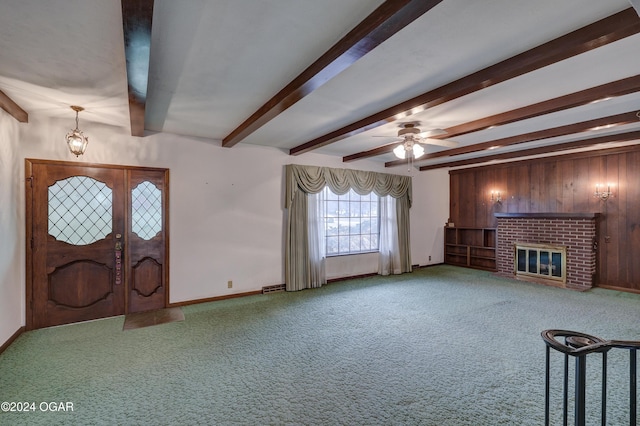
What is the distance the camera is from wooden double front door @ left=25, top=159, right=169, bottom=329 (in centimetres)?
356

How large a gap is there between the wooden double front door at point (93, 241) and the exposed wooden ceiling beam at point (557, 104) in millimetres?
4265

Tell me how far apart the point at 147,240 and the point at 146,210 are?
1.39ft

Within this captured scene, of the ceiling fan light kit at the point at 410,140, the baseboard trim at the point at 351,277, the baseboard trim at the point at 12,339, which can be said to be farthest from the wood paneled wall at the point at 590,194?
the baseboard trim at the point at 12,339

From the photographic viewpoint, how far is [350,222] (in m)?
6.28

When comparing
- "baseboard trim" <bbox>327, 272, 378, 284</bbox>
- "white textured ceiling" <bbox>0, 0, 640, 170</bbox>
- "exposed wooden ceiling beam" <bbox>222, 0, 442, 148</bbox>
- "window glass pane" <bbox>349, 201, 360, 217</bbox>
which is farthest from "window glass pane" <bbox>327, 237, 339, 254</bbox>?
"exposed wooden ceiling beam" <bbox>222, 0, 442, 148</bbox>

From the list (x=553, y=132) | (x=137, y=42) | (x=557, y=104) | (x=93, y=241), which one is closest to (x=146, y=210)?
(x=93, y=241)

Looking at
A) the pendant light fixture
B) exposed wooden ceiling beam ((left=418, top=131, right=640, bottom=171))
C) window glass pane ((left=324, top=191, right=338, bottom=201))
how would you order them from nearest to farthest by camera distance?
the pendant light fixture, exposed wooden ceiling beam ((left=418, top=131, right=640, bottom=171)), window glass pane ((left=324, top=191, right=338, bottom=201))

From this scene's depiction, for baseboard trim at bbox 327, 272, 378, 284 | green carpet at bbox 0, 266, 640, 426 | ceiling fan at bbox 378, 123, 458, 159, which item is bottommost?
green carpet at bbox 0, 266, 640, 426

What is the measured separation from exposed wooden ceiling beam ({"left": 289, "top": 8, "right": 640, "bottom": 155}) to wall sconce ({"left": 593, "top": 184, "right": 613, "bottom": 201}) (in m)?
4.86

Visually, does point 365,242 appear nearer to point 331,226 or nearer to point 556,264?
point 331,226

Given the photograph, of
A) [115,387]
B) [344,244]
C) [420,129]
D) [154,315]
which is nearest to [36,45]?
[115,387]

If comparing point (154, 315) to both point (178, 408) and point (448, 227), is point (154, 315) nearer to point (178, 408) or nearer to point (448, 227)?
point (178, 408)

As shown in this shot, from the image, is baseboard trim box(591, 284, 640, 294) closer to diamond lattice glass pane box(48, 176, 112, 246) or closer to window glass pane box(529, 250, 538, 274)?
window glass pane box(529, 250, 538, 274)

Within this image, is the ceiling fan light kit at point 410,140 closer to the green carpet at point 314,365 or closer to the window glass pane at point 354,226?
the green carpet at point 314,365
